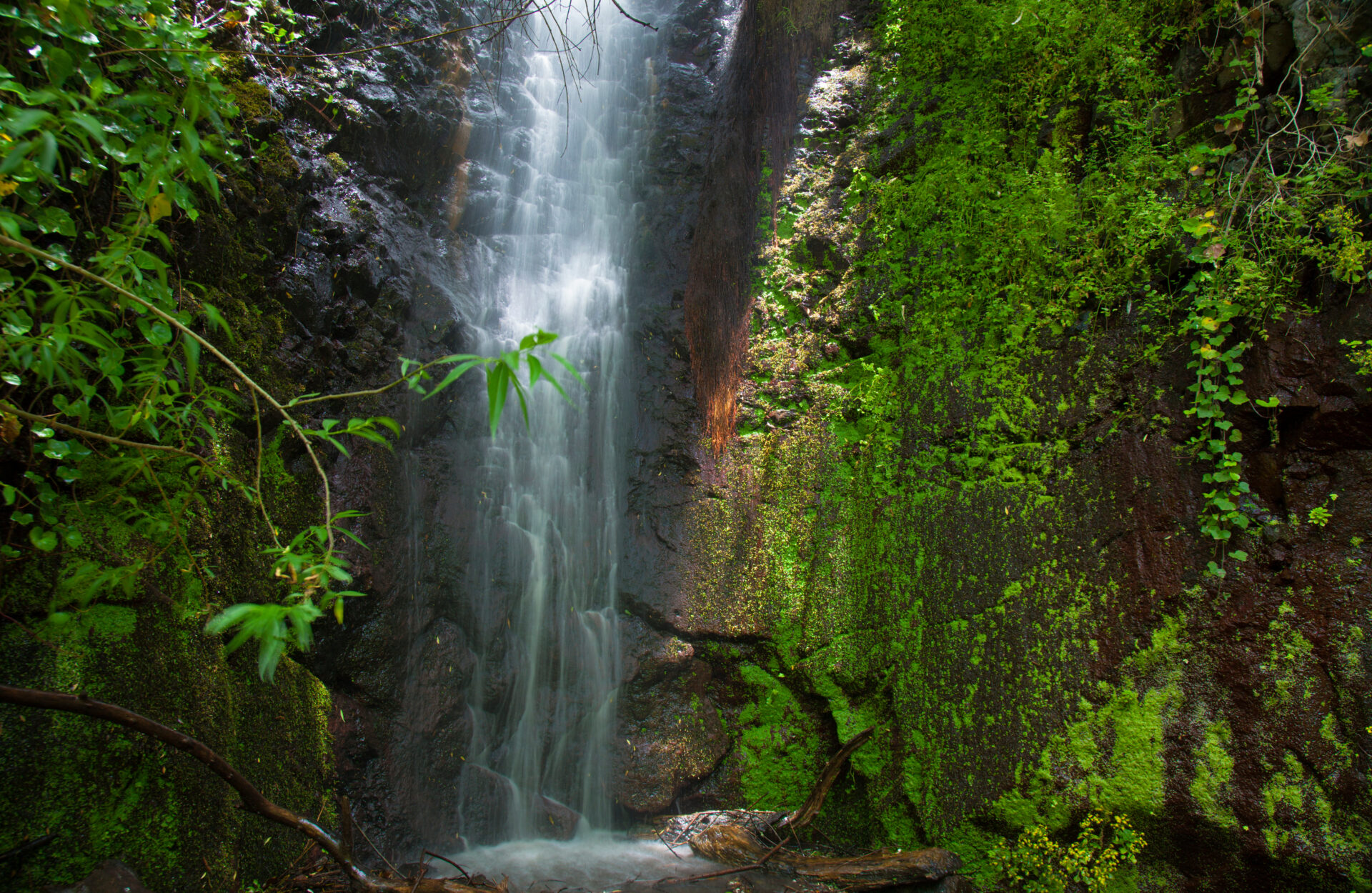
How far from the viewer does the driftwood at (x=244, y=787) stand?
1.91 meters

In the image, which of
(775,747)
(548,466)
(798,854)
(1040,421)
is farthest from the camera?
(548,466)

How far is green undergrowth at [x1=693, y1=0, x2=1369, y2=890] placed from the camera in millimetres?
3184

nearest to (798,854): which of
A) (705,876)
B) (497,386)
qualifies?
(705,876)

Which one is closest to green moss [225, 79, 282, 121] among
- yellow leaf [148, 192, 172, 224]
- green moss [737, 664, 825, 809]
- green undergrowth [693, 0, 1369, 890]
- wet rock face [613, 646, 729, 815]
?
yellow leaf [148, 192, 172, 224]

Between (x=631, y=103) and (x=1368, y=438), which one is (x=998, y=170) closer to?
(x=1368, y=438)

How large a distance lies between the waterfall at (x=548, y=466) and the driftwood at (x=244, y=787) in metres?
1.93

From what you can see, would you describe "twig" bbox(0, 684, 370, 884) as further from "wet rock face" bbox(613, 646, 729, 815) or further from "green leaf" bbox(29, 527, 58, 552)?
"wet rock face" bbox(613, 646, 729, 815)

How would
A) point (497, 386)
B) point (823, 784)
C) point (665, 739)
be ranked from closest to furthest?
1. point (497, 386)
2. point (823, 784)
3. point (665, 739)

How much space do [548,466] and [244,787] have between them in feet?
12.4

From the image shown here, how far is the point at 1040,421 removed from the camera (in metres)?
3.91

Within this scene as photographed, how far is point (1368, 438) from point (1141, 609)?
1.30m

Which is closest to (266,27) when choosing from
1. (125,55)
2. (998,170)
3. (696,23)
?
(125,55)

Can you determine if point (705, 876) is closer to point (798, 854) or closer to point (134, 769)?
point (798, 854)

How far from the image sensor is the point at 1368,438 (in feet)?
10.1
